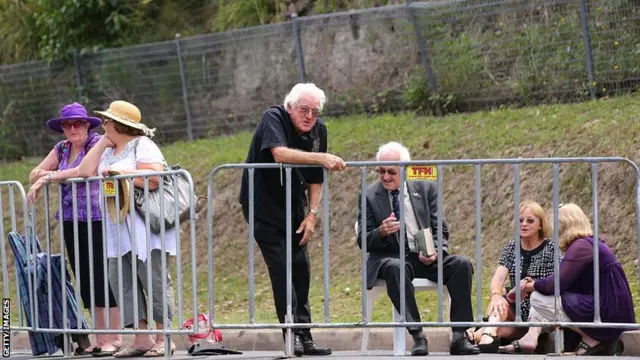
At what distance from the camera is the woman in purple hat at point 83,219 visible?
36.1 feet

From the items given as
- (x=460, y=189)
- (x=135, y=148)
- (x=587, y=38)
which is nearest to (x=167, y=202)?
(x=135, y=148)

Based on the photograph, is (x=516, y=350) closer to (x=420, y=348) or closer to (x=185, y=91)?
(x=420, y=348)

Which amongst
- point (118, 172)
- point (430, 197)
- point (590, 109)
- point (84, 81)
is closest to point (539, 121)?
point (590, 109)

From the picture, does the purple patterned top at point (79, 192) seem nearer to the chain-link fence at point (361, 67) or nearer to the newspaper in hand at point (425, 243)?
the newspaper in hand at point (425, 243)

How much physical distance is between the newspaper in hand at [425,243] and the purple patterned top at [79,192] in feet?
7.60

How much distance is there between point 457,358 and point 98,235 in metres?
2.87

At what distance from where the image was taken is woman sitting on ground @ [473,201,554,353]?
10.7 m

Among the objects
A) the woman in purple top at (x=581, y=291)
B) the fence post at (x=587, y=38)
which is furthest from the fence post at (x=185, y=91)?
the woman in purple top at (x=581, y=291)

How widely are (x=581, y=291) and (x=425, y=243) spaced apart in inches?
44.3

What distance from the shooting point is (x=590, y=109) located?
54.1ft

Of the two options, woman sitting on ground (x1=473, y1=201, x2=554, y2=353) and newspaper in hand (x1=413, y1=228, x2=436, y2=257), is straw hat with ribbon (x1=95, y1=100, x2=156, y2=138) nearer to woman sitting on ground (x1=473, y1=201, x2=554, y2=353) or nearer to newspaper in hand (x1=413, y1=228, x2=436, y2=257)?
newspaper in hand (x1=413, y1=228, x2=436, y2=257)

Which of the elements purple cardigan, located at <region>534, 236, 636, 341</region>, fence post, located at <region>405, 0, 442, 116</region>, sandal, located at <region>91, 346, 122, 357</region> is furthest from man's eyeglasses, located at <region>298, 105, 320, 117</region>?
fence post, located at <region>405, 0, 442, 116</region>

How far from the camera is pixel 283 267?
10.5 m

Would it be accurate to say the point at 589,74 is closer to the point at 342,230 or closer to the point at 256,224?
the point at 342,230
